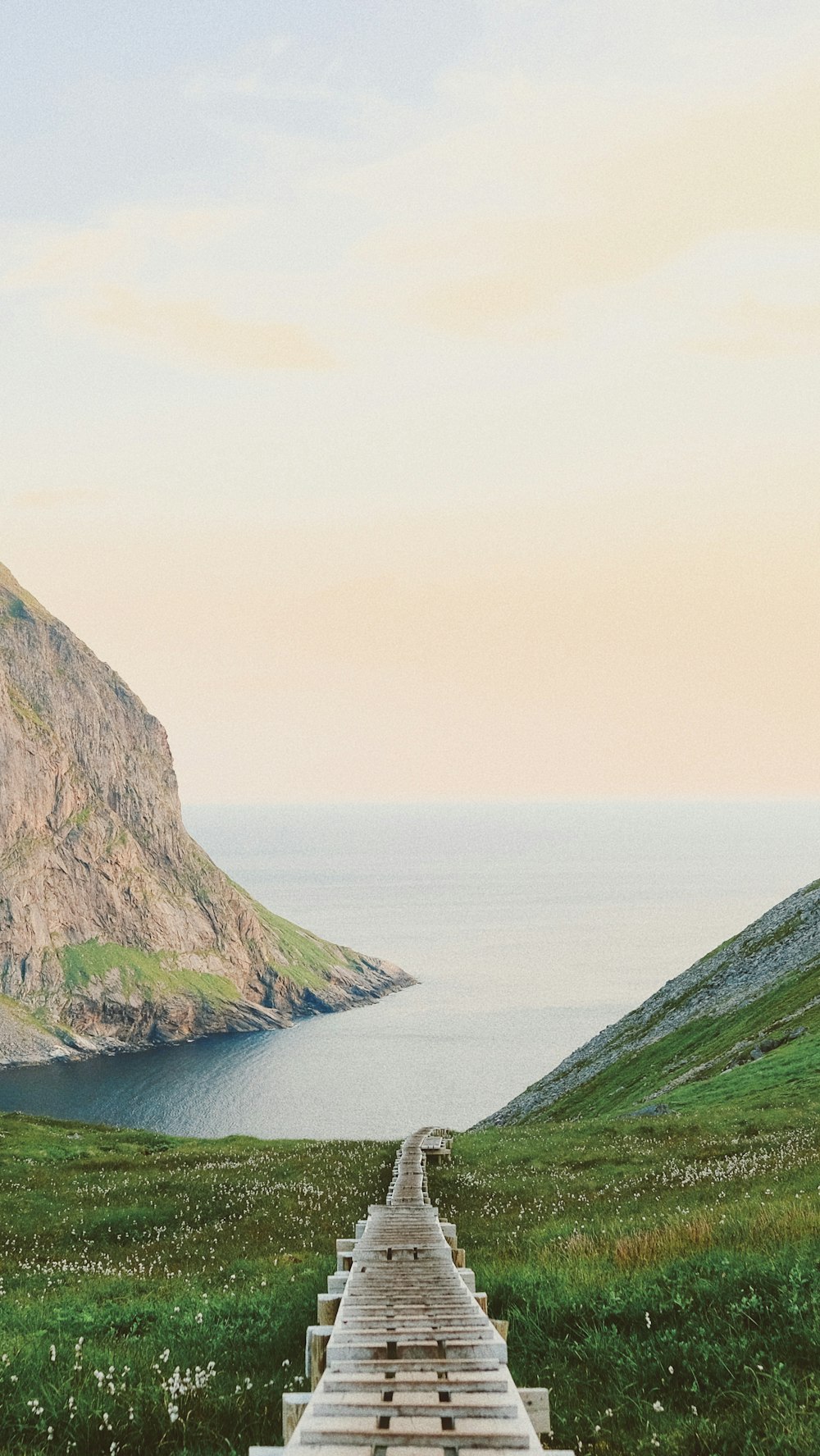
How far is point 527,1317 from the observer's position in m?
9.42

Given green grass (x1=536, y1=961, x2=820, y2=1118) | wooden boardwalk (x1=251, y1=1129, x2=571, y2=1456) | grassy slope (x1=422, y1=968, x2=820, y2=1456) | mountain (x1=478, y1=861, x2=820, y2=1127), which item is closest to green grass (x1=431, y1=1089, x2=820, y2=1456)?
grassy slope (x1=422, y1=968, x2=820, y2=1456)

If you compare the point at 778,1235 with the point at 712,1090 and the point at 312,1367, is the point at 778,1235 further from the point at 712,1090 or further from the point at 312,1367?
the point at 712,1090

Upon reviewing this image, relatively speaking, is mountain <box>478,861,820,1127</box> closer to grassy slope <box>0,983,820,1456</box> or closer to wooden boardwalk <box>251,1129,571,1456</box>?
grassy slope <box>0,983,820,1456</box>

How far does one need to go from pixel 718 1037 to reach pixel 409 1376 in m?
69.0

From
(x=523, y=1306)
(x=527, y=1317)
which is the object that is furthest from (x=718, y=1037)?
(x=527, y=1317)

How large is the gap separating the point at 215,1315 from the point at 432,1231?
6387mm

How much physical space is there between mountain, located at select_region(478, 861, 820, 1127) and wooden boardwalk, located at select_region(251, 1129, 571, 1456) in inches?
1535

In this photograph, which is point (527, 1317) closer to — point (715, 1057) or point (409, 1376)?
point (409, 1376)

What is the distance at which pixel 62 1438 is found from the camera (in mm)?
7086

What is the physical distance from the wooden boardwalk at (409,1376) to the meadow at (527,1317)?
656mm

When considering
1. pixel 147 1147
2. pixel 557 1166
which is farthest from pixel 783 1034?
pixel 147 1147

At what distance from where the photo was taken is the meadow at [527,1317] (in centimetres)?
707

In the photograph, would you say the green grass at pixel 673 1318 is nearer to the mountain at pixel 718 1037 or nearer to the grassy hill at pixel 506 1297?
the grassy hill at pixel 506 1297

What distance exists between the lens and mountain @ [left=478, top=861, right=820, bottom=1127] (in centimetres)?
4991
